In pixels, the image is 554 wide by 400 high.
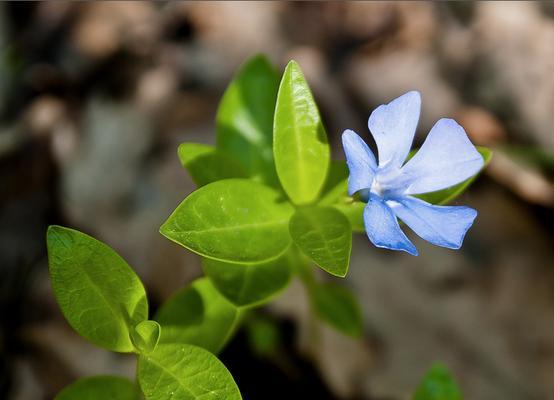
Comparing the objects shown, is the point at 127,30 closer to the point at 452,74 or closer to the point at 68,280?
the point at 452,74

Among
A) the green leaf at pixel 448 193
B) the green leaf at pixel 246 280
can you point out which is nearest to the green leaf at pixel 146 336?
the green leaf at pixel 246 280

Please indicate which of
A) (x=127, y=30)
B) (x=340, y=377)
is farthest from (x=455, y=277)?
(x=127, y=30)

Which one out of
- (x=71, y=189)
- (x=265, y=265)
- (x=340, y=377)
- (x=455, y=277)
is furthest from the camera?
(x=71, y=189)

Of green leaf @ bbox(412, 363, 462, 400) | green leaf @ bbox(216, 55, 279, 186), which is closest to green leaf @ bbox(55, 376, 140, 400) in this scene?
green leaf @ bbox(216, 55, 279, 186)

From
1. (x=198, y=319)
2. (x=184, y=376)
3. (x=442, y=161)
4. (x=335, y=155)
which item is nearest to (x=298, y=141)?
(x=442, y=161)

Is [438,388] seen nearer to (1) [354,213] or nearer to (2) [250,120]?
(1) [354,213]

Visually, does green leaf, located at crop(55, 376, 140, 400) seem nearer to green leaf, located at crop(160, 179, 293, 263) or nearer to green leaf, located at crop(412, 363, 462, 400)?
green leaf, located at crop(160, 179, 293, 263)

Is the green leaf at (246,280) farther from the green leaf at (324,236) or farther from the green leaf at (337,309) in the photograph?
the green leaf at (337,309)

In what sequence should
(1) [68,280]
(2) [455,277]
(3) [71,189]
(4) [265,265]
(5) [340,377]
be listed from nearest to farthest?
(1) [68,280], (4) [265,265], (5) [340,377], (2) [455,277], (3) [71,189]
